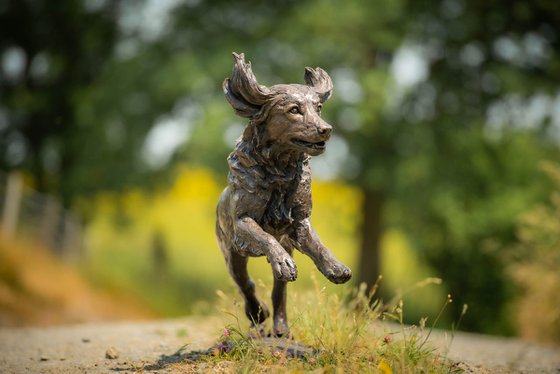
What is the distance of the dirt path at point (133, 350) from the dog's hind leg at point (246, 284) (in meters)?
0.36

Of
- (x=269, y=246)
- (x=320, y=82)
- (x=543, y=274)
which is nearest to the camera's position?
(x=269, y=246)

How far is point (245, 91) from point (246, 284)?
1634 mm

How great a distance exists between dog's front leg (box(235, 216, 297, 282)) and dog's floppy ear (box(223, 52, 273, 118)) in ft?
2.64

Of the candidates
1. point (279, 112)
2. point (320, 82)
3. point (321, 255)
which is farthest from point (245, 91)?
point (321, 255)

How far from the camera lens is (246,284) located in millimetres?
5410

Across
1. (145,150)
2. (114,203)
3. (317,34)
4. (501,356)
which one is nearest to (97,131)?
(145,150)

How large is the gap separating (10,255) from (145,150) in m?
4.04

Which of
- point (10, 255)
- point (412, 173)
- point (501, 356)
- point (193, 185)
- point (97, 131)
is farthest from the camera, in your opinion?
point (193, 185)

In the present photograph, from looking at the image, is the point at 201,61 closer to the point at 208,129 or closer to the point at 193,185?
the point at 208,129

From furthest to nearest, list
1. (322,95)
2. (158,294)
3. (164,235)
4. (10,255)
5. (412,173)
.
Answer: (164,235) < (158,294) < (412,173) < (10,255) < (322,95)

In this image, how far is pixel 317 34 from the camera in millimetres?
13250

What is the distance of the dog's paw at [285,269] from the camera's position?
4.31 meters

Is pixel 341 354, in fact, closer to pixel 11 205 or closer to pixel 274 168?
pixel 274 168

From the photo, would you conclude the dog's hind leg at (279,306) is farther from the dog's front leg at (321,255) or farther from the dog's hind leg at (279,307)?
the dog's front leg at (321,255)
